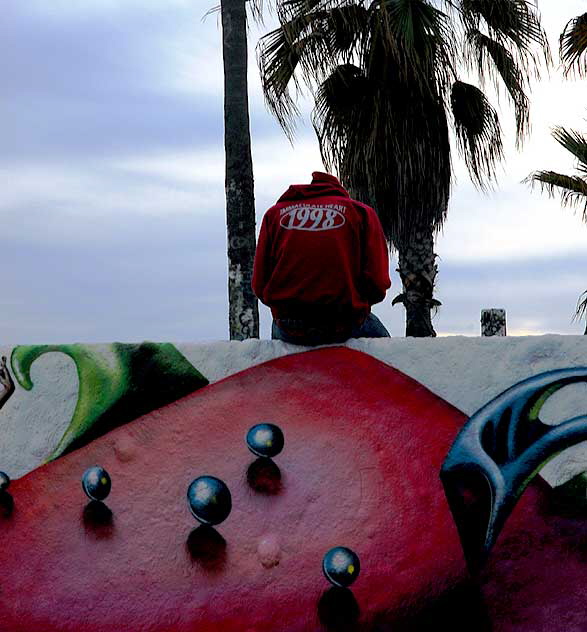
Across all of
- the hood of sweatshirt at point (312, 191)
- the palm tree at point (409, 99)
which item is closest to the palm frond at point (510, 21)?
the palm tree at point (409, 99)

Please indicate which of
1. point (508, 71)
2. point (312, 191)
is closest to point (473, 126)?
point (508, 71)

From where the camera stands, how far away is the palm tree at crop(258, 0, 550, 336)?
37.3 feet

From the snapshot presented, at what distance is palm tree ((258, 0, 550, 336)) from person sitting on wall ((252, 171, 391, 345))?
6626 mm

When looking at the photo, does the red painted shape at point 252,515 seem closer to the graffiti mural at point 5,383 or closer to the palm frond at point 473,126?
the graffiti mural at point 5,383

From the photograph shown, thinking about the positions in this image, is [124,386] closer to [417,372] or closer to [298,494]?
[298,494]

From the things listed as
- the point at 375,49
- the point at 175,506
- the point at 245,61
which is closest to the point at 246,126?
the point at 245,61

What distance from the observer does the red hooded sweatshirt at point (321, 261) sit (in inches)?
185

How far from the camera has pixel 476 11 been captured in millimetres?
11836

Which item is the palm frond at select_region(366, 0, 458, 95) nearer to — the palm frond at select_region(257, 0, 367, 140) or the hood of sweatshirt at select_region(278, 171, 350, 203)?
the palm frond at select_region(257, 0, 367, 140)

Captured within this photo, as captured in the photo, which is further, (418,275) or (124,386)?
(418,275)

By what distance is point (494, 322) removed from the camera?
1082 centimetres

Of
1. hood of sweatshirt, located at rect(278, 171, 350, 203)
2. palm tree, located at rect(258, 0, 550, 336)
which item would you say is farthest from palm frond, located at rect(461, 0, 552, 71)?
hood of sweatshirt, located at rect(278, 171, 350, 203)

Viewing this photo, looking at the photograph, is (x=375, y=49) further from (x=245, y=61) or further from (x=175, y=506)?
(x=175, y=506)

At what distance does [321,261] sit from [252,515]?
1.31 m
